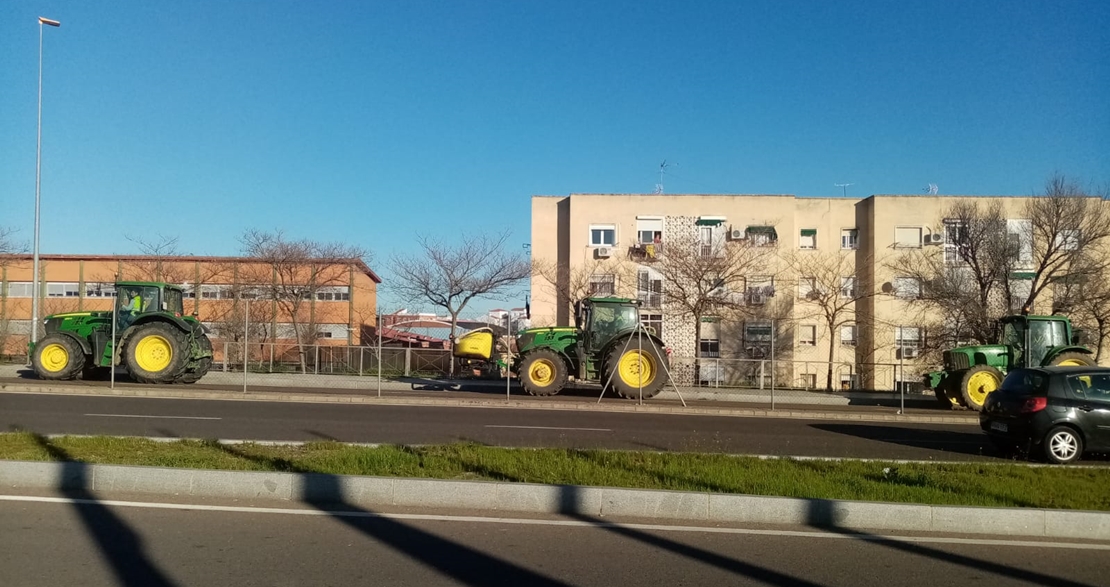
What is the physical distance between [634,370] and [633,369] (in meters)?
0.04

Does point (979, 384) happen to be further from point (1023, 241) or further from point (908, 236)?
point (908, 236)

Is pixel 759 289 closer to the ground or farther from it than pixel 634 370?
farther from it

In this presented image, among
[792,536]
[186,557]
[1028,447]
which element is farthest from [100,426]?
[1028,447]

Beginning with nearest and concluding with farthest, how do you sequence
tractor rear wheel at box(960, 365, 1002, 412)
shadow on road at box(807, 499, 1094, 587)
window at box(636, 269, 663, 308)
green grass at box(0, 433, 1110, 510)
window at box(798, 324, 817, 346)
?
shadow on road at box(807, 499, 1094, 587) < green grass at box(0, 433, 1110, 510) < tractor rear wheel at box(960, 365, 1002, 412) < window at box(636, 269, 663, 308) < window at box(798, 324, 817, 346)

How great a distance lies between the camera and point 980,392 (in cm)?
2186

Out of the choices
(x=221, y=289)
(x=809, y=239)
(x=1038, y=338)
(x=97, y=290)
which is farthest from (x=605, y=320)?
(x=97, y=290)

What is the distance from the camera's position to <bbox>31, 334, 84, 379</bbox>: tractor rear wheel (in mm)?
22156

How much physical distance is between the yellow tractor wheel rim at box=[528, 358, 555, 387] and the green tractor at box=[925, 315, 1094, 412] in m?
10.8

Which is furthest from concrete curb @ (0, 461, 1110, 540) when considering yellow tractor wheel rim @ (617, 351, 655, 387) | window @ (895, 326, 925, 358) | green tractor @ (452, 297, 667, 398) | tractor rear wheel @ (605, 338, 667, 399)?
window @ (895, 326, 925, 358)

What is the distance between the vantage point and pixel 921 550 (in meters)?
6.97

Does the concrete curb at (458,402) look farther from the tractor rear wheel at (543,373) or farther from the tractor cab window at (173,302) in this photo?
the tractor cab window at (173,302)

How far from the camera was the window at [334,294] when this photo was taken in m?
40.5

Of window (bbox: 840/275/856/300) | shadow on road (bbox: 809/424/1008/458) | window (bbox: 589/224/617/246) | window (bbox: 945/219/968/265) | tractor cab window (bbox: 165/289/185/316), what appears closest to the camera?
shadow on road (bbox: 809/424/1008/458)

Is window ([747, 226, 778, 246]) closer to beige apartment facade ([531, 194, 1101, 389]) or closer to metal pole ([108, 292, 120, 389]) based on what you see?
beige apartment facade ([531, 194, 1101, 389])
